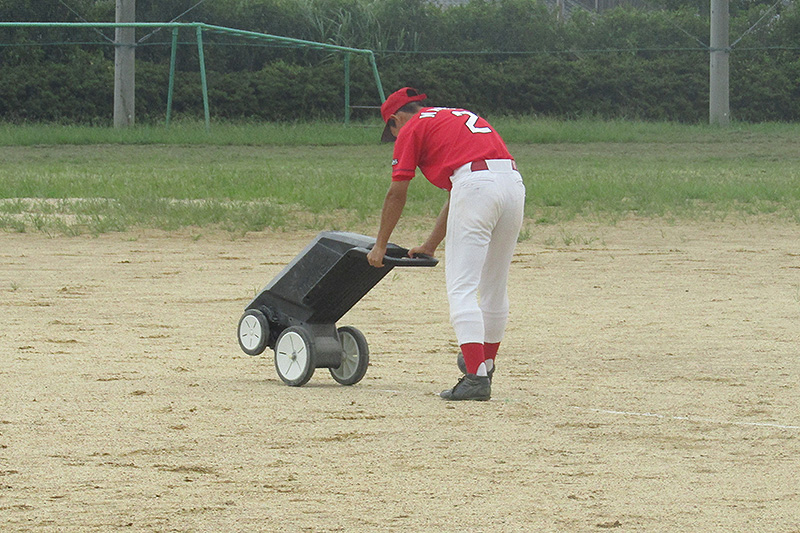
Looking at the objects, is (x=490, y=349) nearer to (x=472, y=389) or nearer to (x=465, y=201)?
(x=472, y=389)

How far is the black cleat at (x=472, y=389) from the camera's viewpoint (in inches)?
221

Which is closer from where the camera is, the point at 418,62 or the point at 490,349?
the point at 490,349

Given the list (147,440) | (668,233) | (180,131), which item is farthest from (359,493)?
(180,131)

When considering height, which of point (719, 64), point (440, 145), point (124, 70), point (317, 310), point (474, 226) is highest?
point (719, 64)

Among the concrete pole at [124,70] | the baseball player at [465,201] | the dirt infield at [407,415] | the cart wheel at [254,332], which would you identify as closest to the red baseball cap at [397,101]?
the baseball player at [465,201]

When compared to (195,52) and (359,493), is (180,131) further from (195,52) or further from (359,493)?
(359,493)

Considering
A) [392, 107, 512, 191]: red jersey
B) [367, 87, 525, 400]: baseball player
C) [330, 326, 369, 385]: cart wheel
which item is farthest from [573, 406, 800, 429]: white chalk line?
[392, 107, 512, 191]: red jersey

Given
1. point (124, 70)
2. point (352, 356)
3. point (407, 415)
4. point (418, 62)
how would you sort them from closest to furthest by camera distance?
point (407, 415)
point (352, 356)
point (124, 70)
point (418, 62)

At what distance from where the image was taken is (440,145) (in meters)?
5.61

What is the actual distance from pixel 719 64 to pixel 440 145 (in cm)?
2475

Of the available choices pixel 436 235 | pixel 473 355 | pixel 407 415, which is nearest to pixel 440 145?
pixel 436 235

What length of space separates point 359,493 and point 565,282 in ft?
19.8

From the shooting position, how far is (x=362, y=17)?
31.2 meters

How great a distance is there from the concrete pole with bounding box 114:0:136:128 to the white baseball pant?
19.0 m
